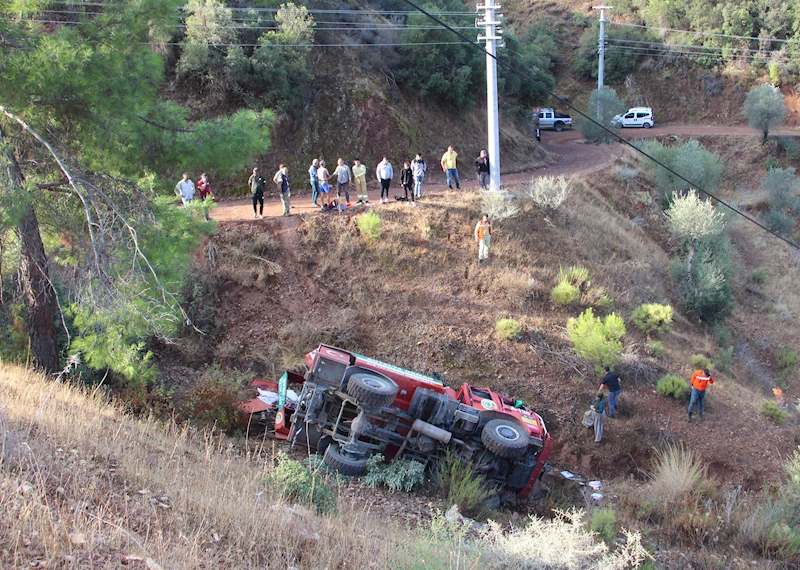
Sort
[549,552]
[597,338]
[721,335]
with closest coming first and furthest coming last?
[549,552] < [597,338] < [721,335]

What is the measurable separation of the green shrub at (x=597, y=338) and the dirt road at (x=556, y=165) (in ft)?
21.1

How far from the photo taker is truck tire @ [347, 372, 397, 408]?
8.95 metres

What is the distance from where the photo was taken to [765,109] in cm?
4191

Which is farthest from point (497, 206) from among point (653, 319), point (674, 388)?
point (674, 388)

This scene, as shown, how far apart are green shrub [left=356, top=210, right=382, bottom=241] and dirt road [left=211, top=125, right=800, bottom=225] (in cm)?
158

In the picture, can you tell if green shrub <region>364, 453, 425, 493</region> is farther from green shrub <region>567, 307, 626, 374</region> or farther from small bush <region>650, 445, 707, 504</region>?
green shrub <region>567, 307, 626, 374</region>

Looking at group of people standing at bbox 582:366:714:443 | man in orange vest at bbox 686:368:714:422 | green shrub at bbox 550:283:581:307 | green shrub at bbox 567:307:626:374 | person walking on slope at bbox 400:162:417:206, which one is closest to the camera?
group of people standing at bbox 582:366:714:443

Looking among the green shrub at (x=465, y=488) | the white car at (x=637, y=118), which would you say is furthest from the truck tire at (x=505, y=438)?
the white car at (x=637, y=118)

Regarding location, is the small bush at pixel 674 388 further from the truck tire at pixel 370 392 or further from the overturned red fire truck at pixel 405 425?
the truck tire at pixel 370 392

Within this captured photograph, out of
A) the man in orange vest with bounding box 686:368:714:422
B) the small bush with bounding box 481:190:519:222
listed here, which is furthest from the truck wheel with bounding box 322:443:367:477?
the small bush with bounding box 481:190:519:222

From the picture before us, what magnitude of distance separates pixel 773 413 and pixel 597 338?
418 cm

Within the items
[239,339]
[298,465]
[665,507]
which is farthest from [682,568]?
[239,339]

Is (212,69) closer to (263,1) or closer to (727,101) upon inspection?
(263,1)

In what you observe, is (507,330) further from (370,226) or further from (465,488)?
(465,488)
